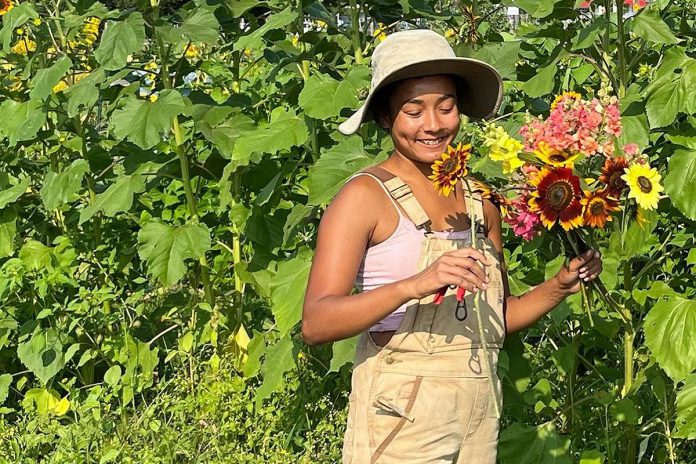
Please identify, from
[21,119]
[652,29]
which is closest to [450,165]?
[652,29]

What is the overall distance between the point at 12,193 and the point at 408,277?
2690 mm

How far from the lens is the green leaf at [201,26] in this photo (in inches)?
163

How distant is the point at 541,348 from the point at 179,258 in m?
1.33

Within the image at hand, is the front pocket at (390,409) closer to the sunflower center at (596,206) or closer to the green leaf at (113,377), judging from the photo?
the sunflower center at (596,206)

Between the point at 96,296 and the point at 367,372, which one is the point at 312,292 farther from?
the point at 96,296

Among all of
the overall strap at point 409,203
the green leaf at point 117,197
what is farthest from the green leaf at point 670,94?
the green leaf at point 117,197

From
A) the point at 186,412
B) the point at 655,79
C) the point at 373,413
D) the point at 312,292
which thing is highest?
the point at 655,79

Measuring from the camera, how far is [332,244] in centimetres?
241

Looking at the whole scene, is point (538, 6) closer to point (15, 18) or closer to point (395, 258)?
point (395, 258)

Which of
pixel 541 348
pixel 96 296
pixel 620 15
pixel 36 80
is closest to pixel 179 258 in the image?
pixel 96 296

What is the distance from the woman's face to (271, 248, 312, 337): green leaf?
1326 millimetres

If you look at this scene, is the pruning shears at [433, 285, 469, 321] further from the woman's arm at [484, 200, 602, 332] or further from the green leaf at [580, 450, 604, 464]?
the green leaf at [580, 450, 604, 464]

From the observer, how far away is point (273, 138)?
3.90 meters

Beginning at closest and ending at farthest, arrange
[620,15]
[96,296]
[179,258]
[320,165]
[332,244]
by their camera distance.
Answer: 1. [332,244]
2. [620,15]
3. [320,165]
4. [179,258]
5. [96,296]
